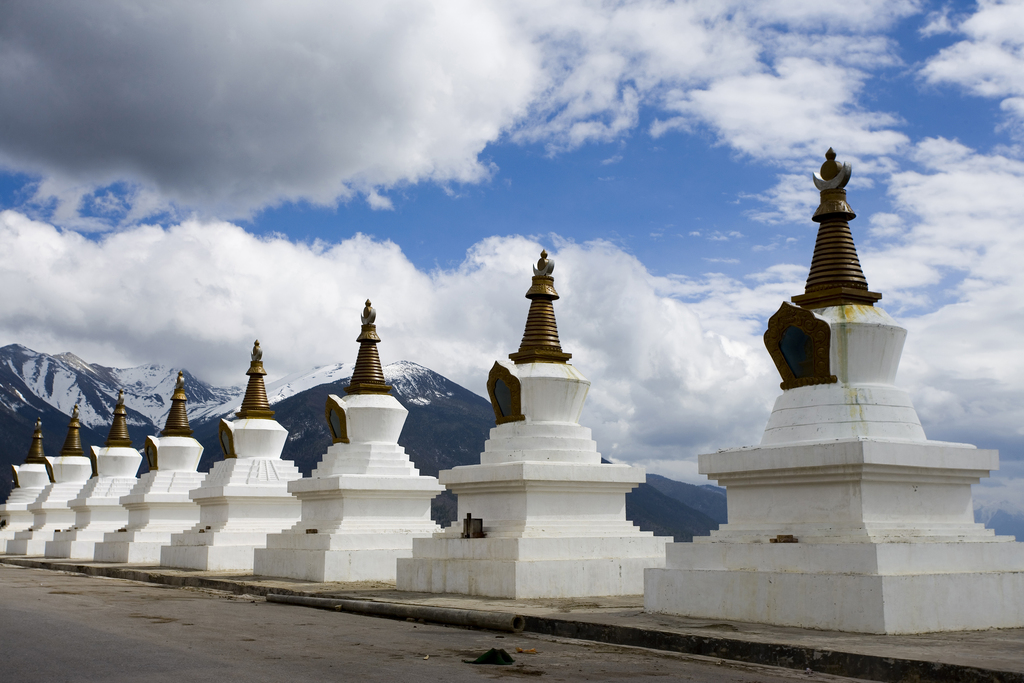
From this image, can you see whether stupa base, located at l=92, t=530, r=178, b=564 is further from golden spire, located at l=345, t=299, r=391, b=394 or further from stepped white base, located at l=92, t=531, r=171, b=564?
golden spire, located at l=345, t=299, r=391, b=394

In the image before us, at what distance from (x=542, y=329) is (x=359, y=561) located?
5387 millimetres

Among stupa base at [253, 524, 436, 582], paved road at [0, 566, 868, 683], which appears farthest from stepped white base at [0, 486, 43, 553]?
paved road at [0, 566, 868, 683]

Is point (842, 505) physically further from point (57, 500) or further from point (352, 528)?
point (57, 500)

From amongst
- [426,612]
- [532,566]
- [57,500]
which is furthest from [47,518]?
[426,612]

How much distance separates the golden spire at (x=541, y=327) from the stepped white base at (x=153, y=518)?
13968 millimetres

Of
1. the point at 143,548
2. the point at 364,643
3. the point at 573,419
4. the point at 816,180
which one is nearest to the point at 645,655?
the point at 364,643

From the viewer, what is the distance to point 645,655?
9.02m

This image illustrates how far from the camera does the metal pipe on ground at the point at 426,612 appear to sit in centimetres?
1055

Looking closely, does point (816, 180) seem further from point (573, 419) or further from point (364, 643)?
point (364, 643)

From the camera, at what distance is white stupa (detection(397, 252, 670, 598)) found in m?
14.3

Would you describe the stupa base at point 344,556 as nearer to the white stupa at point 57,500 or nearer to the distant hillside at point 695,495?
the white stupa at point 57,500

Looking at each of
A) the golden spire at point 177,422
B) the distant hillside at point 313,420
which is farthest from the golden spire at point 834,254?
the distant hillside at point 313,420

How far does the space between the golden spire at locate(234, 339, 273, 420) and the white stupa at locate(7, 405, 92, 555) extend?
12271 millimetres

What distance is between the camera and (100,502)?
31.8 meters
